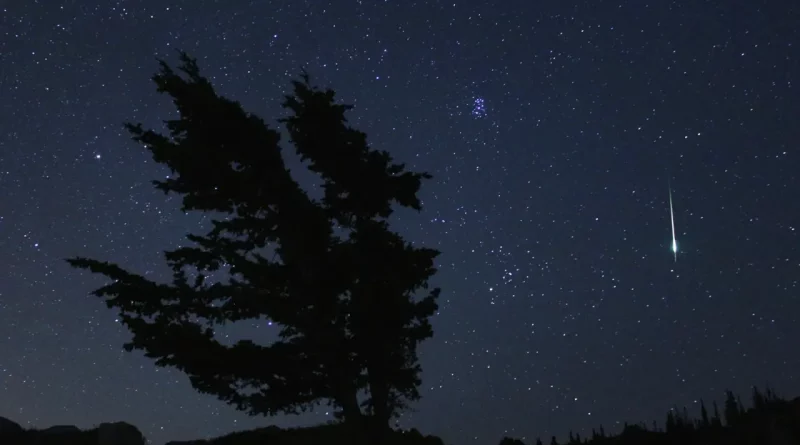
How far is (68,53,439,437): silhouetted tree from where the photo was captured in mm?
18484

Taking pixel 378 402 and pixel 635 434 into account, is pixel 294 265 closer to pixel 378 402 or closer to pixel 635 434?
pixel 378 402

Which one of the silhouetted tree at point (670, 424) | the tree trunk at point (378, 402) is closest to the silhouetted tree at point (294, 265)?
the tree trunk at point (378, 402)

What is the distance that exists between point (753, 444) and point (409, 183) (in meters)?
11.2

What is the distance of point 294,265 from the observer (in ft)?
64.0

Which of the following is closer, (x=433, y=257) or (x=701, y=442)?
(x=701, y=442)

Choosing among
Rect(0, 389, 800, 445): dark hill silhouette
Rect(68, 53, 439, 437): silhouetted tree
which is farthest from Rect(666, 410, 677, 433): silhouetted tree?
Rect(68, 53, 439, 437): silhouetted tree

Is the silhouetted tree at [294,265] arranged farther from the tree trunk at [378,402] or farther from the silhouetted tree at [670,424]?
the silhouetted tree at [670,424]

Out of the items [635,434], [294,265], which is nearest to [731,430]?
[635,434]

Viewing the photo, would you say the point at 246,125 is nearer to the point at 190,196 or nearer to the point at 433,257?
the point at 190,196

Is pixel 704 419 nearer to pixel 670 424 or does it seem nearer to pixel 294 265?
pixel 670 424

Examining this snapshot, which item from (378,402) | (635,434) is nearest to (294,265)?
(378,402)

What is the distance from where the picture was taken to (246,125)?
19.7 m

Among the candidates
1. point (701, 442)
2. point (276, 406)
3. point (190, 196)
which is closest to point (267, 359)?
point (276, 406)

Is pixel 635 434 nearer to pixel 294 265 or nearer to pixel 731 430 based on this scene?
pixel 731 430
